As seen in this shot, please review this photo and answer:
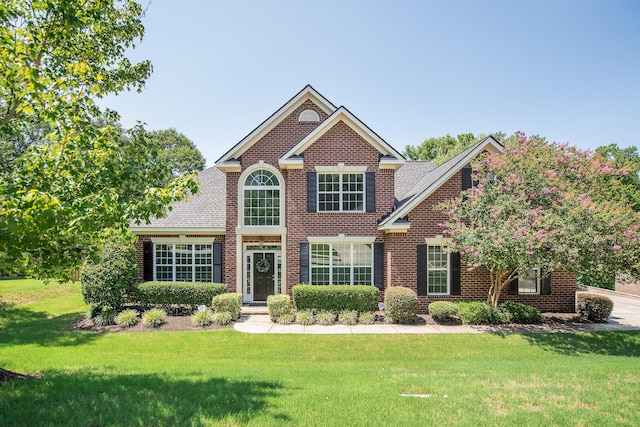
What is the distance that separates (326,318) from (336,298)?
39.0 inches

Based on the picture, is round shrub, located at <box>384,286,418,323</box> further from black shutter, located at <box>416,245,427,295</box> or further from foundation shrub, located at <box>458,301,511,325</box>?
foundation shrub, located at <box>458,301,511,325</box>

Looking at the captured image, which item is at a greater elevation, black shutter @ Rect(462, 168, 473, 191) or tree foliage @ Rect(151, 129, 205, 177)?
tree foliage @ Rect(151, 129, 205, 177)

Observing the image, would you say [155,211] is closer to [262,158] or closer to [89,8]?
[89,8]

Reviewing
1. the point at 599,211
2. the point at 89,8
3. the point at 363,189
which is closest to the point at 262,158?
the point at 363,189

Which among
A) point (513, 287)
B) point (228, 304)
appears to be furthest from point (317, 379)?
point (513, 287)

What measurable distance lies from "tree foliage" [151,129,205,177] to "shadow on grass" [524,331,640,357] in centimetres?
4224

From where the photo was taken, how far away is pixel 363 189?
15852mm

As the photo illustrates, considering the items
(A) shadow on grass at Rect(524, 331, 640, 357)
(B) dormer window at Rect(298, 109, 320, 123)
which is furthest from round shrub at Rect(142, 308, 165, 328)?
(A) shadow on grass at Rect(524, 331, 640, 357)

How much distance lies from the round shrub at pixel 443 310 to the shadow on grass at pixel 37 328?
11.4 meters

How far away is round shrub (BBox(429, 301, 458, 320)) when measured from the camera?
13.5 metres

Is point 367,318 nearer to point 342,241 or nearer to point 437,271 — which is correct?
point 342,241

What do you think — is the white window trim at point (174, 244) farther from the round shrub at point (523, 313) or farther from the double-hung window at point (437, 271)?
the round shrub at point (523, 313)

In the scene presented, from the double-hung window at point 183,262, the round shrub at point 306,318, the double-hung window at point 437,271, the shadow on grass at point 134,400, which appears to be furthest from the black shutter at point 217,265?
the shadow on grass at point 134,400

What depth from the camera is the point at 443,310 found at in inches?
532
